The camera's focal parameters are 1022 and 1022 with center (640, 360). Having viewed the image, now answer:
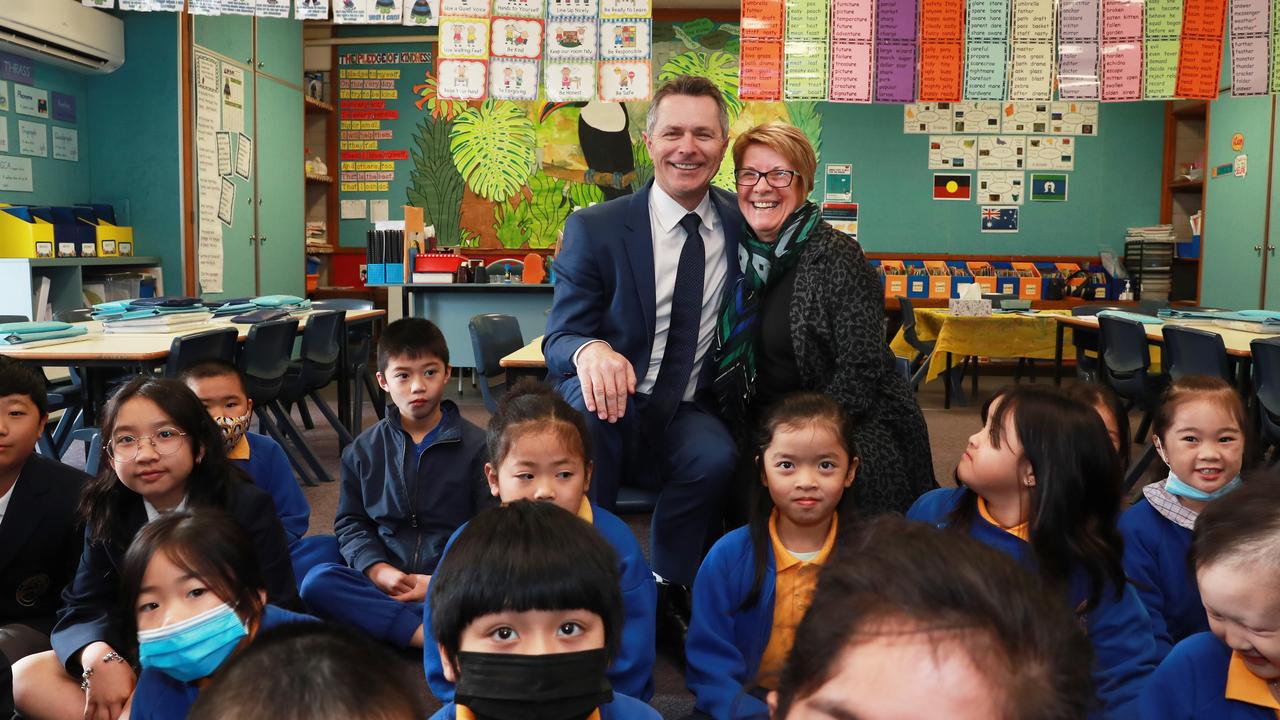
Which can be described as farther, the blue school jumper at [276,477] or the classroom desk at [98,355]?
the classroom desk at [98,355]

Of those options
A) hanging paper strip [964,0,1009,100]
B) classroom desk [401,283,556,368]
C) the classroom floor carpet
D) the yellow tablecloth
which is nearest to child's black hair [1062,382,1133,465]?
the classroom floor carpet

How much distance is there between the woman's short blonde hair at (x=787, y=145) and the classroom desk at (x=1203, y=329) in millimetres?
2217

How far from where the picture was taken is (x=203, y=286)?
252 inches

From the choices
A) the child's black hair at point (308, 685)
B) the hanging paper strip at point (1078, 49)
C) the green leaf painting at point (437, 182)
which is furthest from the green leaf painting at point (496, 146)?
the child's black hair at point (308, 685)

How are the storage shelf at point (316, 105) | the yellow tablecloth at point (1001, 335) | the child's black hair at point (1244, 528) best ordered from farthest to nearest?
the storage shelf at point (316, 105) → the yellow tablecloth at point (1001, 335) → the child's black hair at point (1244, 528)

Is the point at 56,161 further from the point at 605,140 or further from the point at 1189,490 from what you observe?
the point at 1189,490

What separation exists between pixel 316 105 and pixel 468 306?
2654 mm

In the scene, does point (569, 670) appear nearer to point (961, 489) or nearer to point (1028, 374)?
point (961, 489)

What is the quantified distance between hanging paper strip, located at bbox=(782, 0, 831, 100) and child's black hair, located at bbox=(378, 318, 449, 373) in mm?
2732

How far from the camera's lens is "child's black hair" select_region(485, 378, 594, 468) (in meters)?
1.89

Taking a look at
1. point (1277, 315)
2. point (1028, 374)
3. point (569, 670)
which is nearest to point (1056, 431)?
point (569, 670)

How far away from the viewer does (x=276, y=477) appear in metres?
2.42

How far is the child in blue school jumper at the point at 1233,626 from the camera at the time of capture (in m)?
1.21

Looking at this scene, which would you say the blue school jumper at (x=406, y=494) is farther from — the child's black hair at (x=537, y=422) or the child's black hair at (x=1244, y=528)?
the child's black hair at (x=1244, y=528)
